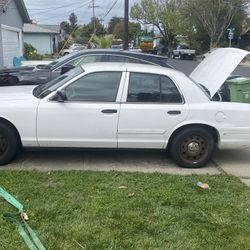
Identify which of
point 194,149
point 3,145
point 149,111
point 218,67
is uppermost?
point 218,67

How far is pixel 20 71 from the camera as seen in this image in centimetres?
1085

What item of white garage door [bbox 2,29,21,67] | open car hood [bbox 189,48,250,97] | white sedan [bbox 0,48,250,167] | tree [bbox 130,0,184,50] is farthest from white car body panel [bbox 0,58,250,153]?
tree [bbox 130,0,184,50]

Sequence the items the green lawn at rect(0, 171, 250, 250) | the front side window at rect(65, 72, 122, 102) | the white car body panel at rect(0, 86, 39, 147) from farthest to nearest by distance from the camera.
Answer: the front side window at rect(65, 72, 122, 102)
the white car body panel at rect(0, 86, 39, 147)
the green lawn at rect(0, 171, 250, 250)

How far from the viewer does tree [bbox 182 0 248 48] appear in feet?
146

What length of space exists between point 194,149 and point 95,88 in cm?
171

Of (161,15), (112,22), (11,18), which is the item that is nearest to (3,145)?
(11,18)

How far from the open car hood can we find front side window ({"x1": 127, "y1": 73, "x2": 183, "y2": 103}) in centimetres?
71

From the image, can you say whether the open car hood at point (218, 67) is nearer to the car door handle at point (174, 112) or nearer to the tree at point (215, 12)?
the car door handle at point (174, 112)

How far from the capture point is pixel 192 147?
613cm

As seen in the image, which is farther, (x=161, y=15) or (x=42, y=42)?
(x=161, y=15)

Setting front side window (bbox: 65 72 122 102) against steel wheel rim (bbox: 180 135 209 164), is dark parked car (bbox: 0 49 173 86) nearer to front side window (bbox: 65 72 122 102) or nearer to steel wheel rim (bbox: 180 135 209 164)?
front side window (bbox: 65 72 122 102)

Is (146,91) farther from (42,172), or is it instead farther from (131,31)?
(131,31)

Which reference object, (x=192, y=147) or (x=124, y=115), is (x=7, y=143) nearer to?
(x=124, y=115)

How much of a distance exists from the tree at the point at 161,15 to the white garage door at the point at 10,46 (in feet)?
130
